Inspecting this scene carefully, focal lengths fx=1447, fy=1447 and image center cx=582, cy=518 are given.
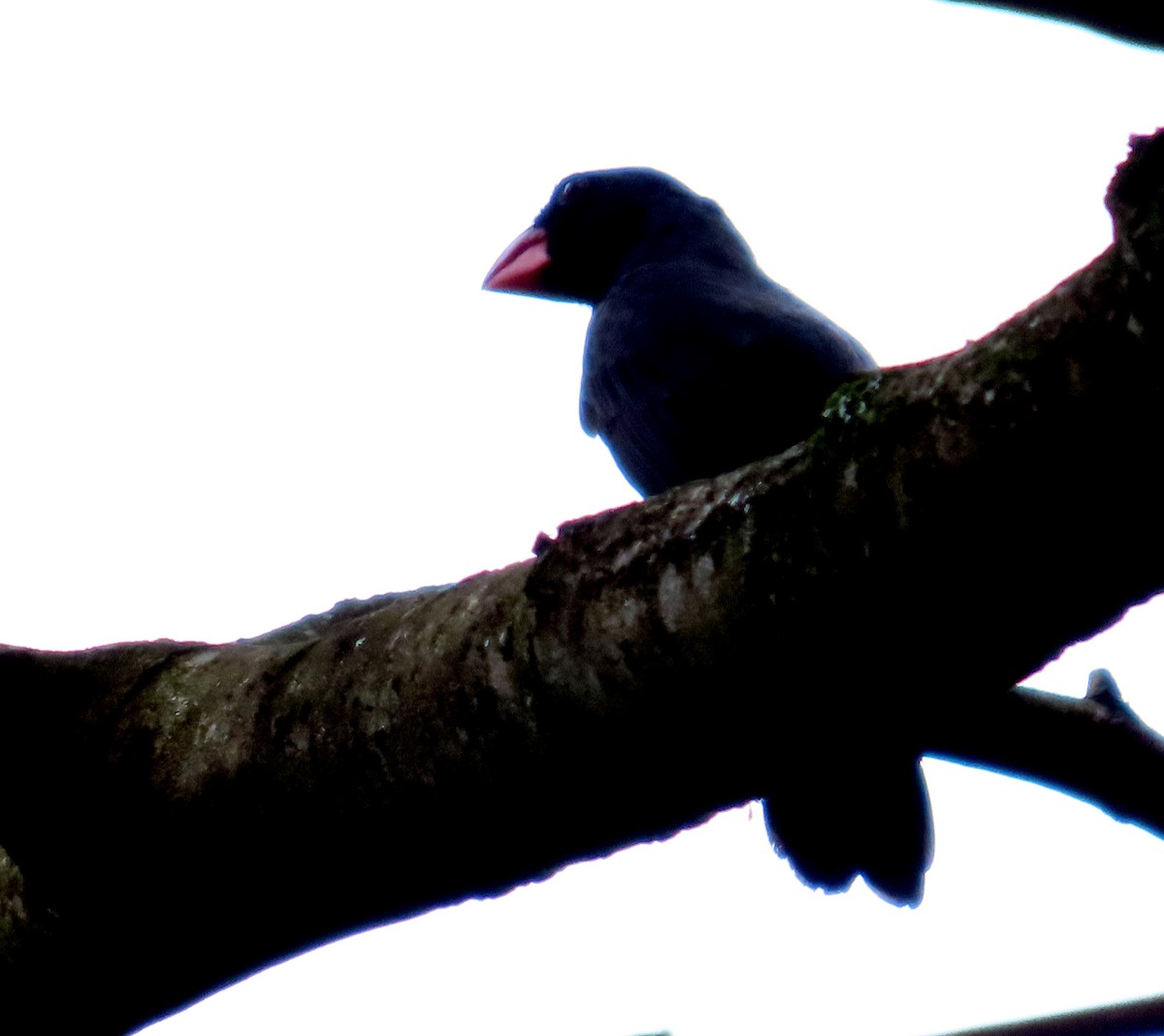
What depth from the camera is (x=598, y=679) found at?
167 centimetres

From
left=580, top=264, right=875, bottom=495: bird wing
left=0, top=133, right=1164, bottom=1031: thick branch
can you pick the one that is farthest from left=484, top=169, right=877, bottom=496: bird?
left=0, top=133, right=1164, bottom=1031: thick branch

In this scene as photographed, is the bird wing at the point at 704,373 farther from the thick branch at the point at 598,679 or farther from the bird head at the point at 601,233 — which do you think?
the thick branch at the point at 598,679

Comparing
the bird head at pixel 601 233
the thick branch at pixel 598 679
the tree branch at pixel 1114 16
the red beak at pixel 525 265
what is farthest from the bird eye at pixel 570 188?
the tree branch at pixel 1114 16

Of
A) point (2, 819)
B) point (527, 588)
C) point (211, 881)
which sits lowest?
point (211, 881)

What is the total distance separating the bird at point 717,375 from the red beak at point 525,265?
5 cm

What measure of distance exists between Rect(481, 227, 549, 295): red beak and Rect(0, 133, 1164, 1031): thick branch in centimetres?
351

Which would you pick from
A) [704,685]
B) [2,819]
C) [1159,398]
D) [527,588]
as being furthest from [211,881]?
[1159,398]

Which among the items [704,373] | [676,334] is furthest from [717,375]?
[676,334]

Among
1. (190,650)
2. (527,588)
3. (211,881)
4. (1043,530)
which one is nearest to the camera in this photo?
(1043,530)

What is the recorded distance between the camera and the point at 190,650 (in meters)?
2.23

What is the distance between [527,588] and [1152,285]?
844 millimetres

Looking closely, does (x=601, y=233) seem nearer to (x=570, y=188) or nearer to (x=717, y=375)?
(x=570, y=188)

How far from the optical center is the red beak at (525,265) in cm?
554

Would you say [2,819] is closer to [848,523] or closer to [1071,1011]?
[848,523]
